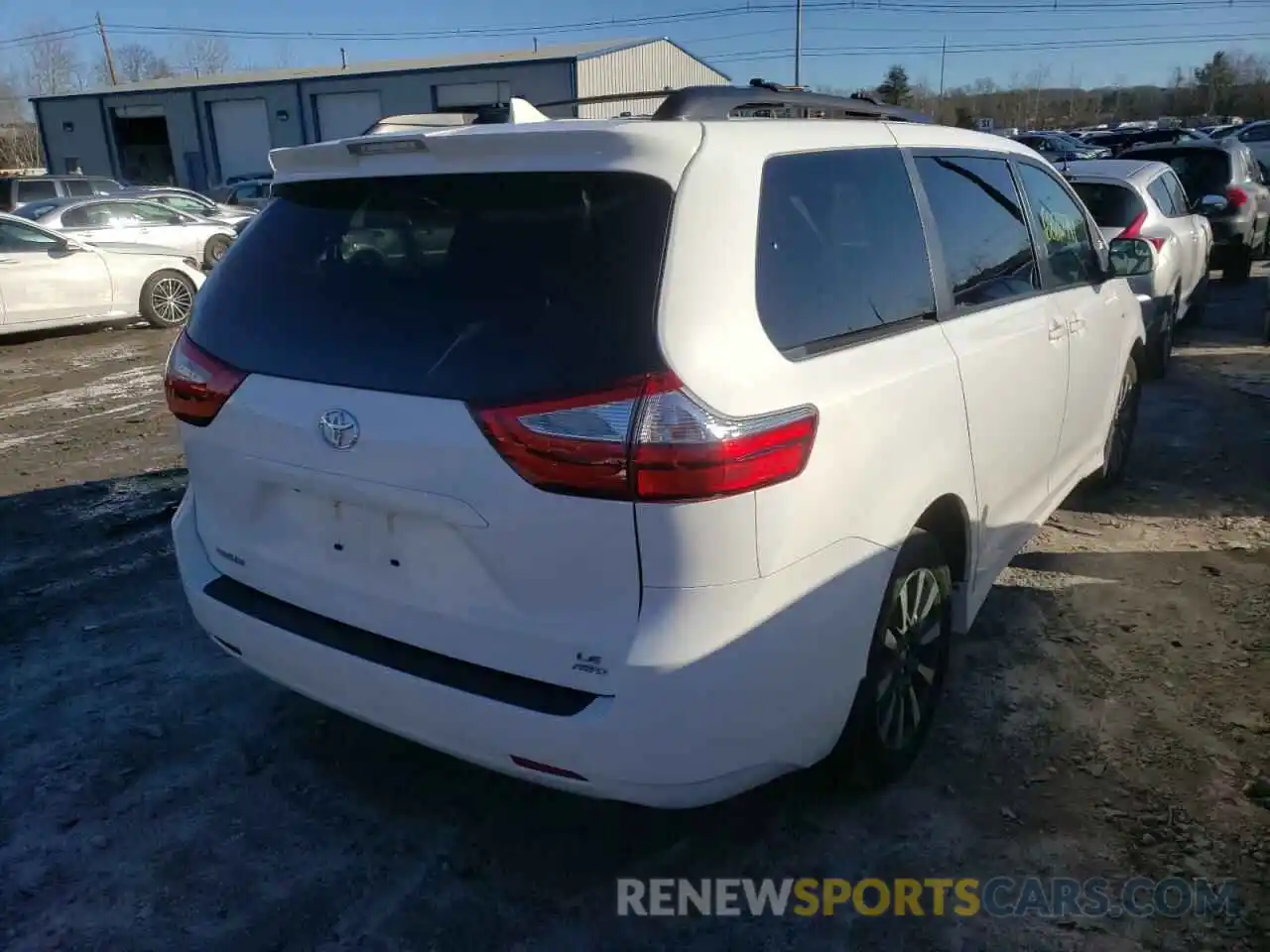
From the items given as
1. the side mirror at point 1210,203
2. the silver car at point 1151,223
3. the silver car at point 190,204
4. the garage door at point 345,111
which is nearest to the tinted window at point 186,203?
the silver car at point 190,204

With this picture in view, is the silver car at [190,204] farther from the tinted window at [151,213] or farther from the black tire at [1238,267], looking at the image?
the black tire at [1238,267]

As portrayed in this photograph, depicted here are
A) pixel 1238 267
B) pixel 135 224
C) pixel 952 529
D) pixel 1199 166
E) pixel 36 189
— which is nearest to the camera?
pixel 952 529

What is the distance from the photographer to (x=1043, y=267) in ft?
13.0

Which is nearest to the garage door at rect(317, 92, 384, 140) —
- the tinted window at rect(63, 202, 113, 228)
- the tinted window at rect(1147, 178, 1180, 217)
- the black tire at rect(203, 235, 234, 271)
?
the black tire at rect(203, 235, 234, 271)

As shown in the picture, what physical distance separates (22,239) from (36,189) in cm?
1093

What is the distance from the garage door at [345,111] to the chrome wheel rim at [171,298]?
30378 millimetres

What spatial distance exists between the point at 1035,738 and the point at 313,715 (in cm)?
244

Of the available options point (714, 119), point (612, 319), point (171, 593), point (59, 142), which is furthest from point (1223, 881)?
point (59, 142)

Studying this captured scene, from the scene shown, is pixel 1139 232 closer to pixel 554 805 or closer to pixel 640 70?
pixel 554 805

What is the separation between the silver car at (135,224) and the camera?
1451 centimetres

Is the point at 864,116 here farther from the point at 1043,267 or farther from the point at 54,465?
the point at 54,465

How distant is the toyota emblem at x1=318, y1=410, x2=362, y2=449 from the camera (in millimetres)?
2332

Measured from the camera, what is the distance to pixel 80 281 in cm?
1130

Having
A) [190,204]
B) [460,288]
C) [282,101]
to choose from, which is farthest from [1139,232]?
[282,101]
